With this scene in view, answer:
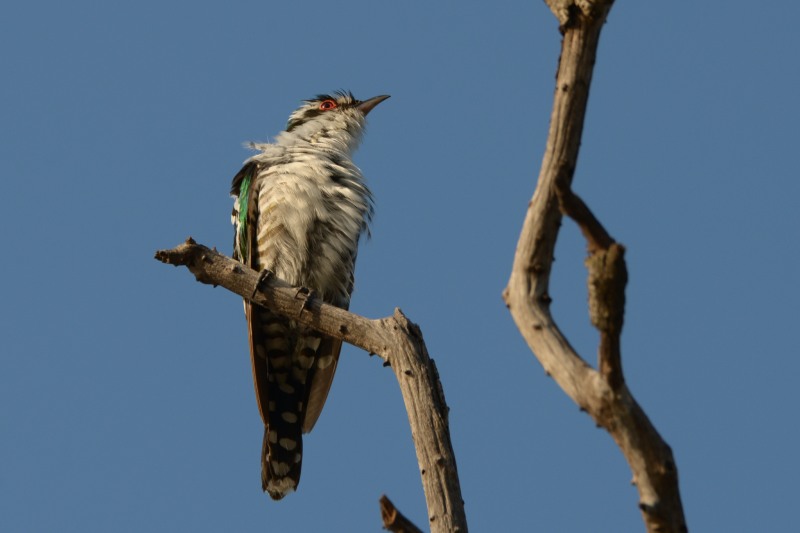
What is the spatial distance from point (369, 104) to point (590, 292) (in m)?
6.24

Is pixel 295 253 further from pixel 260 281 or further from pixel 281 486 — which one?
pixel 281 486

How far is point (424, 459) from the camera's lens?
451 centimetres

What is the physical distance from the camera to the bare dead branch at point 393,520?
3.41 meters

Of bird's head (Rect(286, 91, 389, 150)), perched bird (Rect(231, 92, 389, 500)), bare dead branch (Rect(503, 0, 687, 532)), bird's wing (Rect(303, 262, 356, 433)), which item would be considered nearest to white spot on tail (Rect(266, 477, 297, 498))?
perched bird (Rect(231, 92, 389, 500))

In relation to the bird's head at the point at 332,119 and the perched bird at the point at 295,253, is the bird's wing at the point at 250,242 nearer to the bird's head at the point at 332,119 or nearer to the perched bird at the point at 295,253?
the perched bird at the point at 295,253

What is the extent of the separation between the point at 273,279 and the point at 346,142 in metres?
2.80

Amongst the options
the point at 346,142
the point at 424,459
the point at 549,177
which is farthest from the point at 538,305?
the point at 346,142

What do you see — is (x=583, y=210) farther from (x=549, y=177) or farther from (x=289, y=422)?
(x=289, y=422)

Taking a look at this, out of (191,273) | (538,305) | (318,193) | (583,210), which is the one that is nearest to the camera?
(583,210)

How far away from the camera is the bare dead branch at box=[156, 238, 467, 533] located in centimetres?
438

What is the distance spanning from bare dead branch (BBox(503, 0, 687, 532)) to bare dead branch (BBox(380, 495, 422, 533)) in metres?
0.70

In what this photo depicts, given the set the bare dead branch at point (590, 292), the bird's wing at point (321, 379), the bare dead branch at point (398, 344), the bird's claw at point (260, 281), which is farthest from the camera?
the bird's wing at point (321, 379)

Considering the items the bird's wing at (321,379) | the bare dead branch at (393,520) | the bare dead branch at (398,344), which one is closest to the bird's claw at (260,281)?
the bare dead branch at (398,344)

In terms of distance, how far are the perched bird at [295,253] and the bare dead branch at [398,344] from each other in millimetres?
1124
